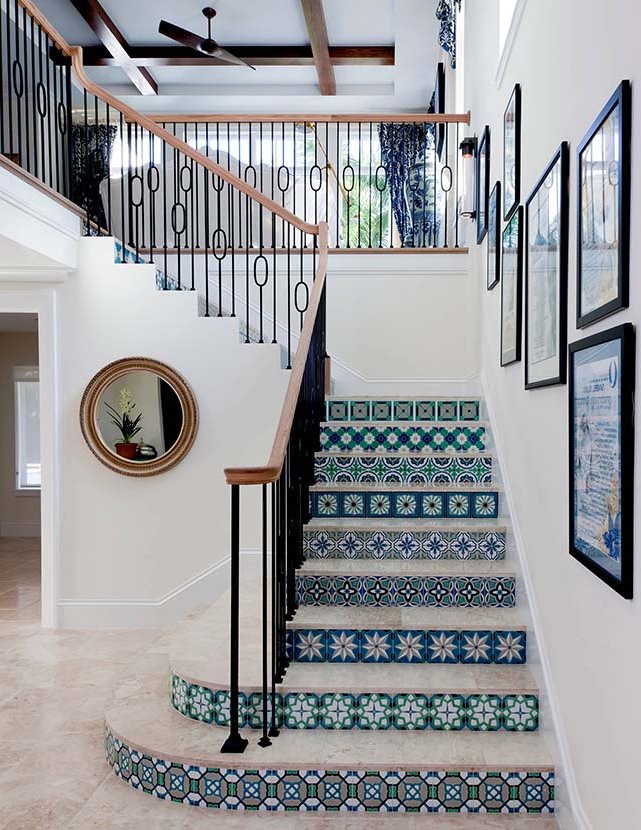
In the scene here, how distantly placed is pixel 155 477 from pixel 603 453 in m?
3.50

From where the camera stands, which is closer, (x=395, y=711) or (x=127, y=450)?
(x=395, y=711)

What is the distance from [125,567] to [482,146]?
3575mm

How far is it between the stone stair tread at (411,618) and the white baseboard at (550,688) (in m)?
Answer: 0.15

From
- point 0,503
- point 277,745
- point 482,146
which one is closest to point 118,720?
point 277,745

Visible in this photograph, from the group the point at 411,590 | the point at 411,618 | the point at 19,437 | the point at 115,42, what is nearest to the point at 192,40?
the point at 115,42

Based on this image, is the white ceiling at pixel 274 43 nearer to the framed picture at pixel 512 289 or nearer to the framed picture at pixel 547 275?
the framed picture at pixel 512 289

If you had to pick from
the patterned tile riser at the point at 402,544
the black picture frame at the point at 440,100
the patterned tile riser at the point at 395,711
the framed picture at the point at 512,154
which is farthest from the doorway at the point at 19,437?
the patterned tile riser at the point at 395,711

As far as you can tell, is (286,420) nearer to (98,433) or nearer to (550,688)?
(550,688)

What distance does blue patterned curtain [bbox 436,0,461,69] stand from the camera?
631 centimetres

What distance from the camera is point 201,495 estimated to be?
495 centimetres

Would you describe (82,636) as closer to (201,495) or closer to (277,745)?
(201,495)

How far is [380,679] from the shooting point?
9.79 ft

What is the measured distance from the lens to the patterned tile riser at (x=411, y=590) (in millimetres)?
3428

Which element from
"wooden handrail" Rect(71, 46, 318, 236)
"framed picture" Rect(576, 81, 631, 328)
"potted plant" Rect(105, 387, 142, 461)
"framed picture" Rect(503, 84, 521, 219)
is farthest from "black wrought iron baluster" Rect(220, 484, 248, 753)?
"wooden handrail" Rect(71, 46, 318, 236)
